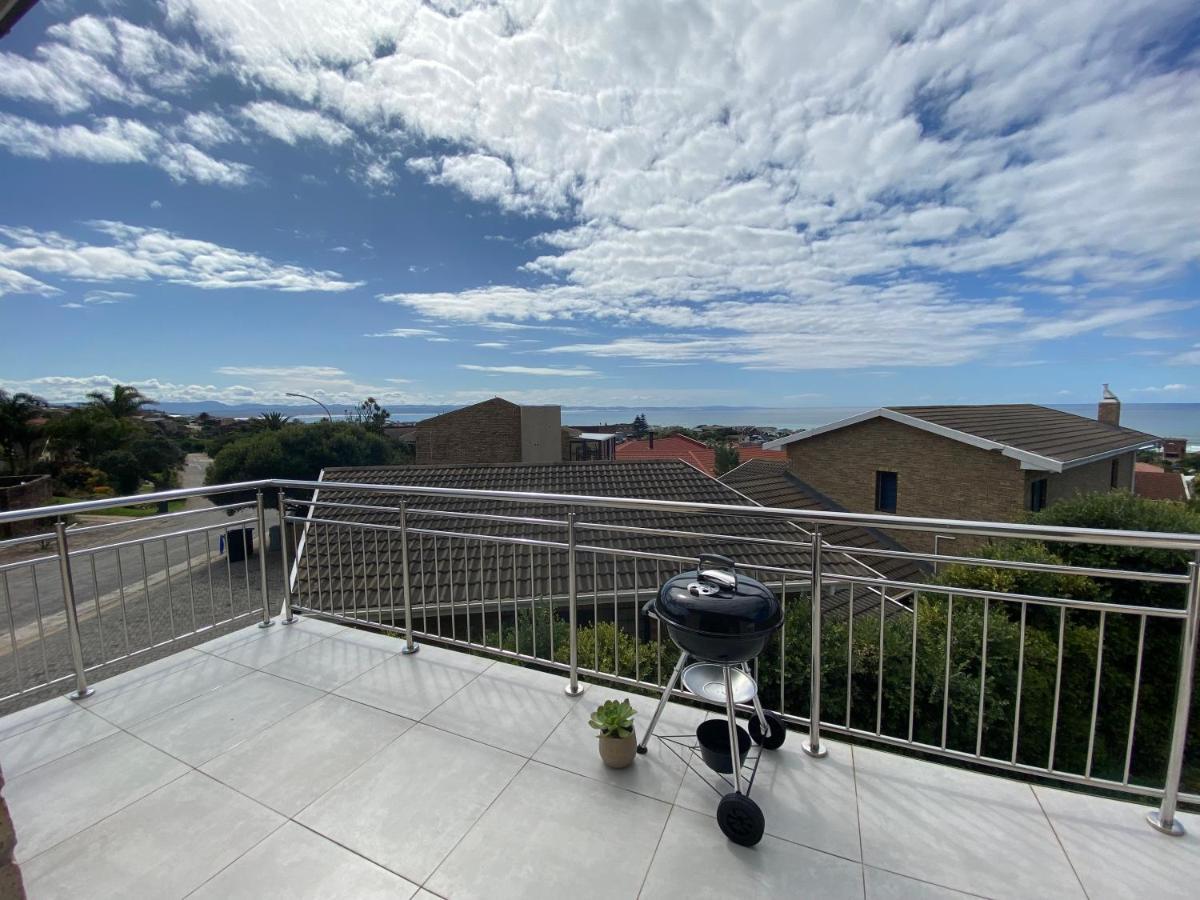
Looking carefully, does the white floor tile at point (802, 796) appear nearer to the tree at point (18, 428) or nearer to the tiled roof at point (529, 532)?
the tiled roof at point (529, 532)

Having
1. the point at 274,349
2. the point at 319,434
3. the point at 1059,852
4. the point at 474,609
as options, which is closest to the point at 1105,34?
the point at 1059,852

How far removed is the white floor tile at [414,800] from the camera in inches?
74.4

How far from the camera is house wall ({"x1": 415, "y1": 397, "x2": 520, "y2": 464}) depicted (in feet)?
101

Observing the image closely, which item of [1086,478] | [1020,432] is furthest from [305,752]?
[1086,478]

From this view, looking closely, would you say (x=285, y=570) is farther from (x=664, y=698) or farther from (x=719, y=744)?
(x=719, y=744)

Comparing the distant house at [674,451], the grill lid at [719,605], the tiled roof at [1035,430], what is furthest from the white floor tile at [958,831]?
the distant house at [674,451]

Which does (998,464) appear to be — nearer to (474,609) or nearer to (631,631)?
(631,631)

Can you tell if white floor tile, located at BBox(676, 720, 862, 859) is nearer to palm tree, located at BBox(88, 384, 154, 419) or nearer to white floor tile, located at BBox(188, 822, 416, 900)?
white floor tile, located at BBox(188, 822, 416, 900)

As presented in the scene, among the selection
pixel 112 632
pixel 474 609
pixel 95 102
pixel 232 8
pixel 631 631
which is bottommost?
pixel 112 632

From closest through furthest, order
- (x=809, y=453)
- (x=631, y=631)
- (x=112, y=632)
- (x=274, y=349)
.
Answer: (x=631, y=631) → (x=112, y=632) → (x=809, y=453) → (x=274, y=349)

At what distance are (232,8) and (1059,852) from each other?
7.92m

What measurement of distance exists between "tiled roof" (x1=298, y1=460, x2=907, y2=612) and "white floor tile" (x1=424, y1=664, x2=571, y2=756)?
264cm

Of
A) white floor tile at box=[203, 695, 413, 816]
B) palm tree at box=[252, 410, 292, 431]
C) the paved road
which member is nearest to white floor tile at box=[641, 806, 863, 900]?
white floor tile at box=[203, 695, 413, 816]

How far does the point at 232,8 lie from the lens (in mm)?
4527
